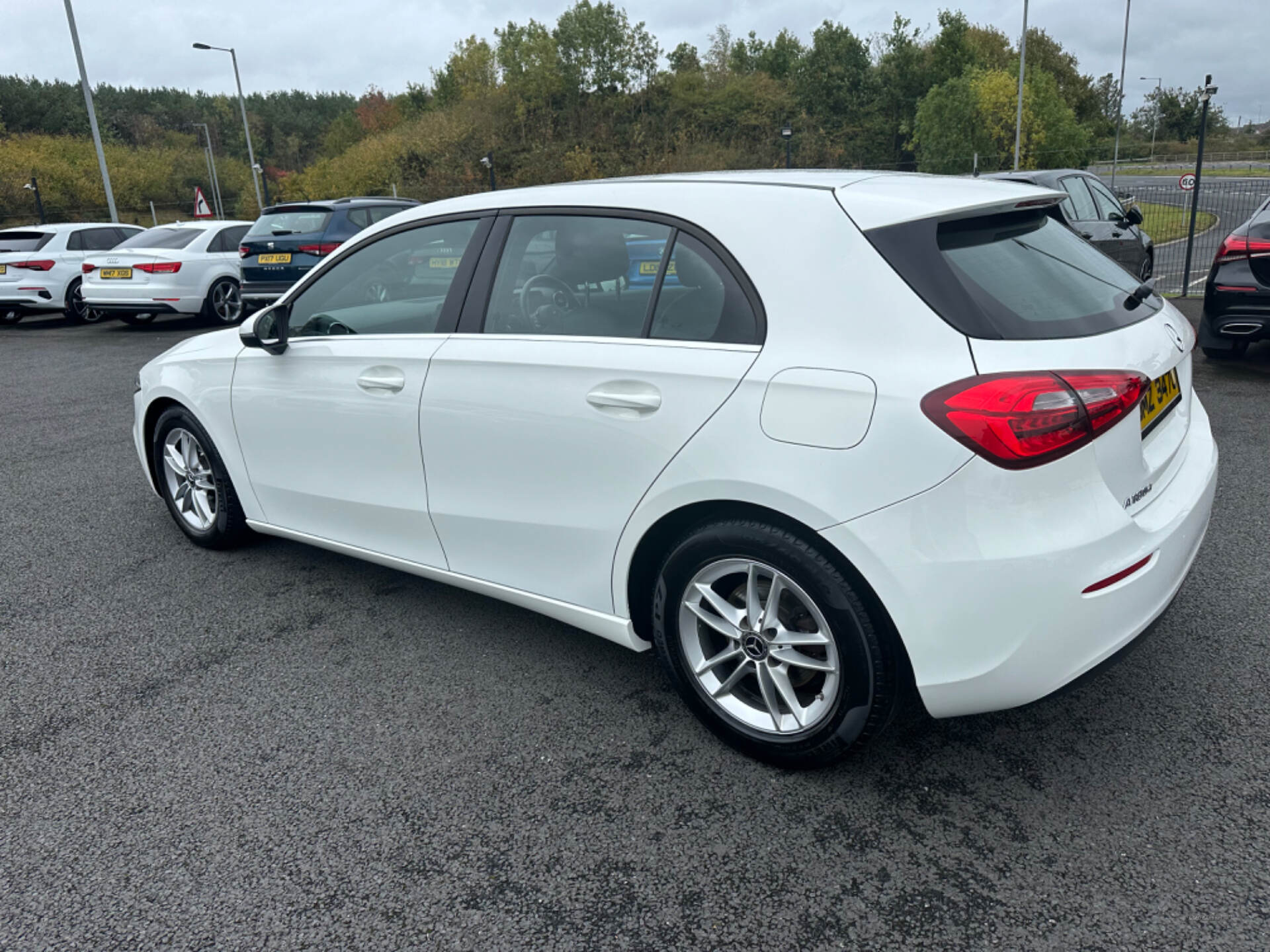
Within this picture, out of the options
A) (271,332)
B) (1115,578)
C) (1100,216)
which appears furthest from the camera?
(1100,216)

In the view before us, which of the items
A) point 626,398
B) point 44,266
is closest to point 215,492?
point 626,398

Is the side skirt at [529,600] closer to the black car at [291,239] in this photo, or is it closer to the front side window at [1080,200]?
the front side window at [1080,200]

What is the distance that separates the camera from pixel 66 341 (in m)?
13.4

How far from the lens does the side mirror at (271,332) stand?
3654 mm

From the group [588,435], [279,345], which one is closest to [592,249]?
[588,435]

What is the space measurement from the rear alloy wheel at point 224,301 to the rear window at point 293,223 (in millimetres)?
1195

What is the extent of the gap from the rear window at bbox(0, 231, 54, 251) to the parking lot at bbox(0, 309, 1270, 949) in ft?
44.9

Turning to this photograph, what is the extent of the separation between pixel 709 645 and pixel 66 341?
547 inches

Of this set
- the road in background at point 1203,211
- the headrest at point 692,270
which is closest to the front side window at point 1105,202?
the road in background at point 1203,211

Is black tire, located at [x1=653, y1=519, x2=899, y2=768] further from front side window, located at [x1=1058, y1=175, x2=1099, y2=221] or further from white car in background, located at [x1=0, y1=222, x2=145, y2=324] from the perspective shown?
white car in background, located at [x1=0, y1=222, x2=145, y2=324]

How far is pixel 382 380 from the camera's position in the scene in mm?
3266

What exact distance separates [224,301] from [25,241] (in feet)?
13.5

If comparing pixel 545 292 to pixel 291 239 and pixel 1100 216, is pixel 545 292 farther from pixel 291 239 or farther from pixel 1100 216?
pixel 291 239

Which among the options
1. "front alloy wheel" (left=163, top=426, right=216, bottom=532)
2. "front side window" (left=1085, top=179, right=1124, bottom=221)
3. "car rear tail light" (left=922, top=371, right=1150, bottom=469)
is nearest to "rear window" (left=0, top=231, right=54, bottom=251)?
"front alloy wheel" (left=163, top=426, right=216, bottom=532)
